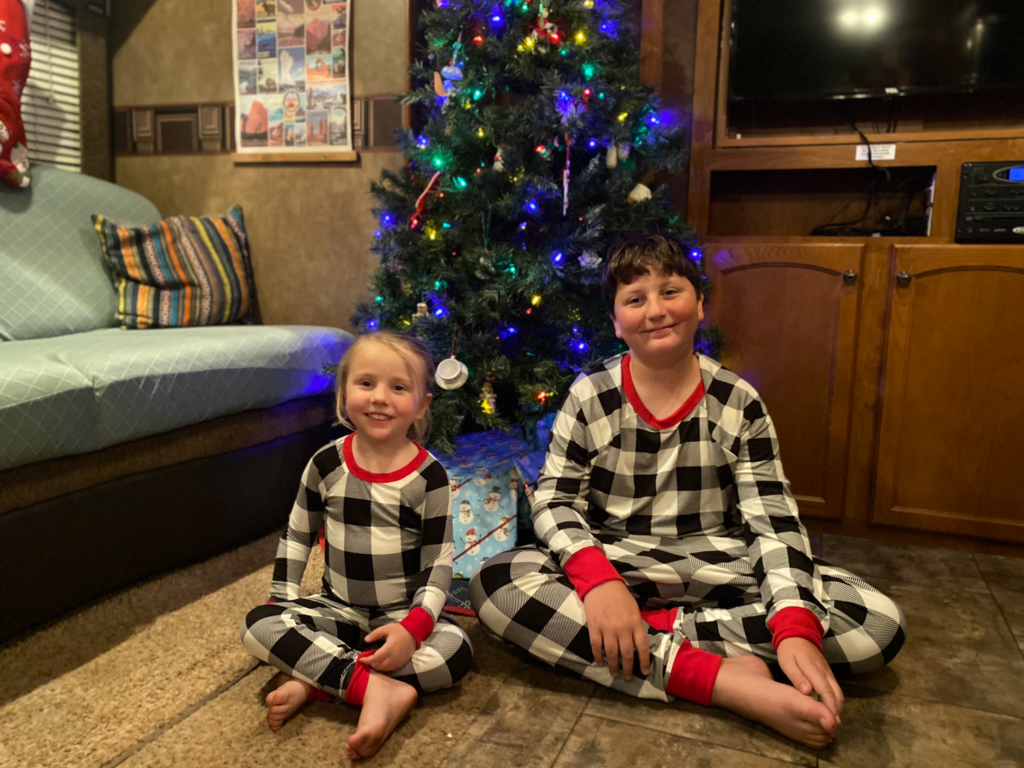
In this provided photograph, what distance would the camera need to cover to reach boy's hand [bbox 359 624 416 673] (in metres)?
1.16

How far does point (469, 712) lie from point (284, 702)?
30cm

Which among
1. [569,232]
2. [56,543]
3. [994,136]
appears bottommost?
[56,543]

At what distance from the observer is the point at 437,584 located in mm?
1278

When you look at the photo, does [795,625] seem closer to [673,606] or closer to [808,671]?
[808,671]

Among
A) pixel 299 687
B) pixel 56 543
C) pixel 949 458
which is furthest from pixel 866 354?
pixel 56 543

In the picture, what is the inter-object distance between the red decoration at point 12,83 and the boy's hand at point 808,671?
2359 mm

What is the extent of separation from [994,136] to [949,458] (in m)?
0.84

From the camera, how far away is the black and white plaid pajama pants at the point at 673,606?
4.15 feet

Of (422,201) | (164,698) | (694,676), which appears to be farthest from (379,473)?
(422,201)

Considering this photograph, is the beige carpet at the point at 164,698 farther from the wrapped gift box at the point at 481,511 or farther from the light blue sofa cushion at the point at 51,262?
the light blue sofa cushion at the point at 51,262

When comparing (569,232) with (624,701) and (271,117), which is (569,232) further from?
(271,117)

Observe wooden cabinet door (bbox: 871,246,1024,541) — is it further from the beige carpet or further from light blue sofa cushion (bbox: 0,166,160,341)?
light blue sofa cushion (bbox: 0,166,160,341)

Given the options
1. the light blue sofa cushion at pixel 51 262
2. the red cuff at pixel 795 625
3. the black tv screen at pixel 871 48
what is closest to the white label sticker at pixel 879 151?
the black tv screen at pixel 871 48

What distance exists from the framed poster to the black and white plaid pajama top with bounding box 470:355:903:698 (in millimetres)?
1557
